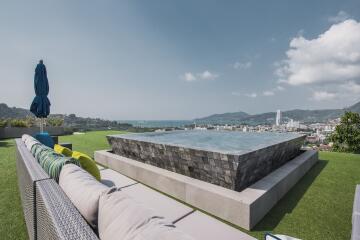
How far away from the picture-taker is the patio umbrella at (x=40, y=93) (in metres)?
6.13

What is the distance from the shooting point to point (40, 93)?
6230 millimetres

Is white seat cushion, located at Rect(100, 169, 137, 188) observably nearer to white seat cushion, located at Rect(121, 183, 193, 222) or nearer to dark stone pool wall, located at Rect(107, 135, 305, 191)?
white seat cushion, located at Rect(121, 183, 193, 222)

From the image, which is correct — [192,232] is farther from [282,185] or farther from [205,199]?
[282,185]

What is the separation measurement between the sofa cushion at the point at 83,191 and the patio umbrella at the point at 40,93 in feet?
18.4

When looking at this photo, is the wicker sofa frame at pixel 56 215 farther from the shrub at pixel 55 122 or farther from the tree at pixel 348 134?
the shrub at pixel 55 122

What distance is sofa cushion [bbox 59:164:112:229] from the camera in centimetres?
127

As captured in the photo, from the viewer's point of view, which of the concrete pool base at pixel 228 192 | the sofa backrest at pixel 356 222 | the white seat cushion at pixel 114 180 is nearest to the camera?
the sofa backrest at pixel 356 222

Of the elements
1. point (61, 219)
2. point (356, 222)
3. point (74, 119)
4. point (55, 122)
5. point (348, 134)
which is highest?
point (74, 119)

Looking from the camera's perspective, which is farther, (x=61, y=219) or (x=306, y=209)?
(x=306, y=209)

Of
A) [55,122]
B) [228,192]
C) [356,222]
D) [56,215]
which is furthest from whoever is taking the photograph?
[55,122]

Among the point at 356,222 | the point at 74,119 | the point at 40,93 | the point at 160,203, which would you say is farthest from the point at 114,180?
the point at 74,119

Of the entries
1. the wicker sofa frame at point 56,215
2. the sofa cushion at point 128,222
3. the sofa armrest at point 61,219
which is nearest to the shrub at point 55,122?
the wicker sofa frame at point 56,215

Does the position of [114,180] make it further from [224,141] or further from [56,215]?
[224,141]

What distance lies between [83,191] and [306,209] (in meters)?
3.43
